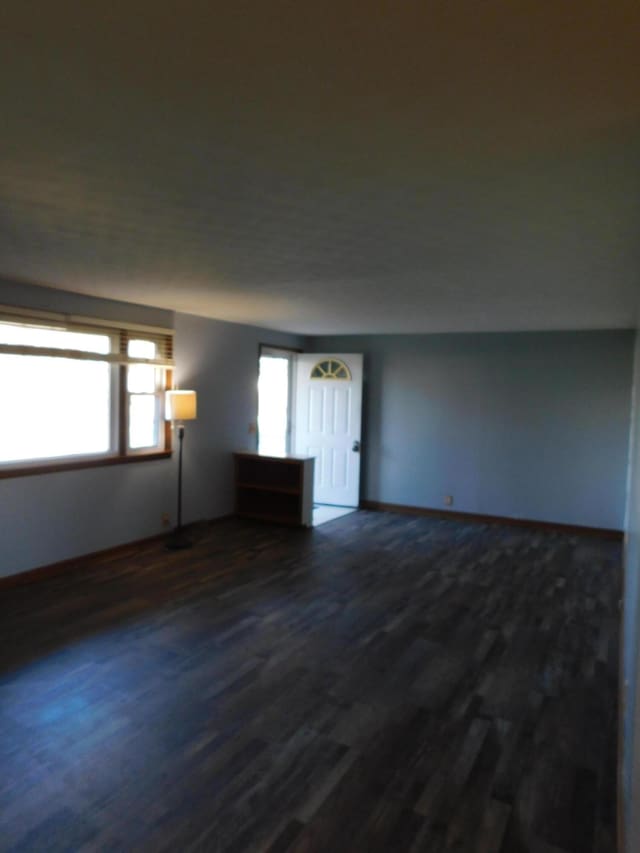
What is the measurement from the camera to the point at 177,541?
18.3 feet

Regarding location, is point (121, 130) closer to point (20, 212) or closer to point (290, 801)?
→ point (20, 212)

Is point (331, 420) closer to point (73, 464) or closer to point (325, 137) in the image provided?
point (73, 464)

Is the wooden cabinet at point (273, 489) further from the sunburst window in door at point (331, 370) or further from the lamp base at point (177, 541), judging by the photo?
the sunburst window in door at point (331, 370)

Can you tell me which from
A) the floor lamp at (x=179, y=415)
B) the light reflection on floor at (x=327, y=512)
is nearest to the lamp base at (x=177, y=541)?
the floor lamp at (x=179, y=415)

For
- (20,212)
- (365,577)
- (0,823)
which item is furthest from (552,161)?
(365,577)

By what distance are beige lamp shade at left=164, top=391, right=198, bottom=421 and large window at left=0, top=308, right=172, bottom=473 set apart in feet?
0.45

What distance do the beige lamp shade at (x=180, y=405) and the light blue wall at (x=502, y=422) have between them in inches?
112

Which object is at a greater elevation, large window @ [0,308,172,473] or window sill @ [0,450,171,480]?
large window @ [0,308,172,473]

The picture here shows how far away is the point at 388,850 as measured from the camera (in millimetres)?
1922

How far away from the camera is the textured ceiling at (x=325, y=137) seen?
1188 mm

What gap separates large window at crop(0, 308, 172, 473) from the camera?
14.0ft

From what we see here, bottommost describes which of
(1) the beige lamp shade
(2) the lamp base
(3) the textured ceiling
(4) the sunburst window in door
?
(2) the lamp base

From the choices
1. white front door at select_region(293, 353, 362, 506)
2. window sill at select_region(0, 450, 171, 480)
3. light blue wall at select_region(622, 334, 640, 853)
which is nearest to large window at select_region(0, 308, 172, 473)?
window sill at select_region(0, 450, 171, 480)

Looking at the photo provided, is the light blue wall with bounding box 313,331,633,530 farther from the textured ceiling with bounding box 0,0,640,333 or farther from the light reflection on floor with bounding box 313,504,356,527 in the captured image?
the textured ceiling with bounding box 0,0,640,333
